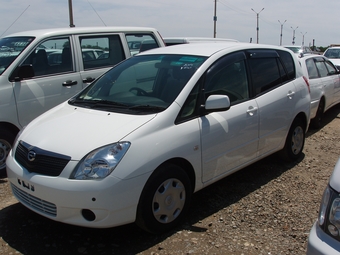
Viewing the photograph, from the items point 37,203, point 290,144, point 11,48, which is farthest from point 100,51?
point 37,203

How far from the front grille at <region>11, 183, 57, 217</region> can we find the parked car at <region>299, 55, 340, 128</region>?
19.0ft

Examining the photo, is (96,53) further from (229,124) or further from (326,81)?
(326,81)

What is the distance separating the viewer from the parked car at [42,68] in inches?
202

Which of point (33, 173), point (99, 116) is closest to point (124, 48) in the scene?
point (99, 116)

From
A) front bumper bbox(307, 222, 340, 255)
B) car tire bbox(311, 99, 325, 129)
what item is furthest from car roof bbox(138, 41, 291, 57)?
car tire bbox(311, 99, 325, 129)

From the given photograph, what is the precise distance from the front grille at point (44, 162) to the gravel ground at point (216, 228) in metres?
0.69

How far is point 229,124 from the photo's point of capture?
4031 mm

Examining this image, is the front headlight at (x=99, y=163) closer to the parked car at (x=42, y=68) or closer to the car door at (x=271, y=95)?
the car door at (x=271, y=95)

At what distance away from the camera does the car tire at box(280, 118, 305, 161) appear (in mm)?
5324

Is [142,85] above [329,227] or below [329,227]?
above

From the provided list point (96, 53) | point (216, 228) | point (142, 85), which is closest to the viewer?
point (216, 228)

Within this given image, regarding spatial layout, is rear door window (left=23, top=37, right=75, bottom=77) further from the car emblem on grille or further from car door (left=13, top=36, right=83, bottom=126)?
the car emblem on grille

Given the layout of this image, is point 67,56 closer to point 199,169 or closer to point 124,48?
point 124,48

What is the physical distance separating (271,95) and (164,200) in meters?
2.17
